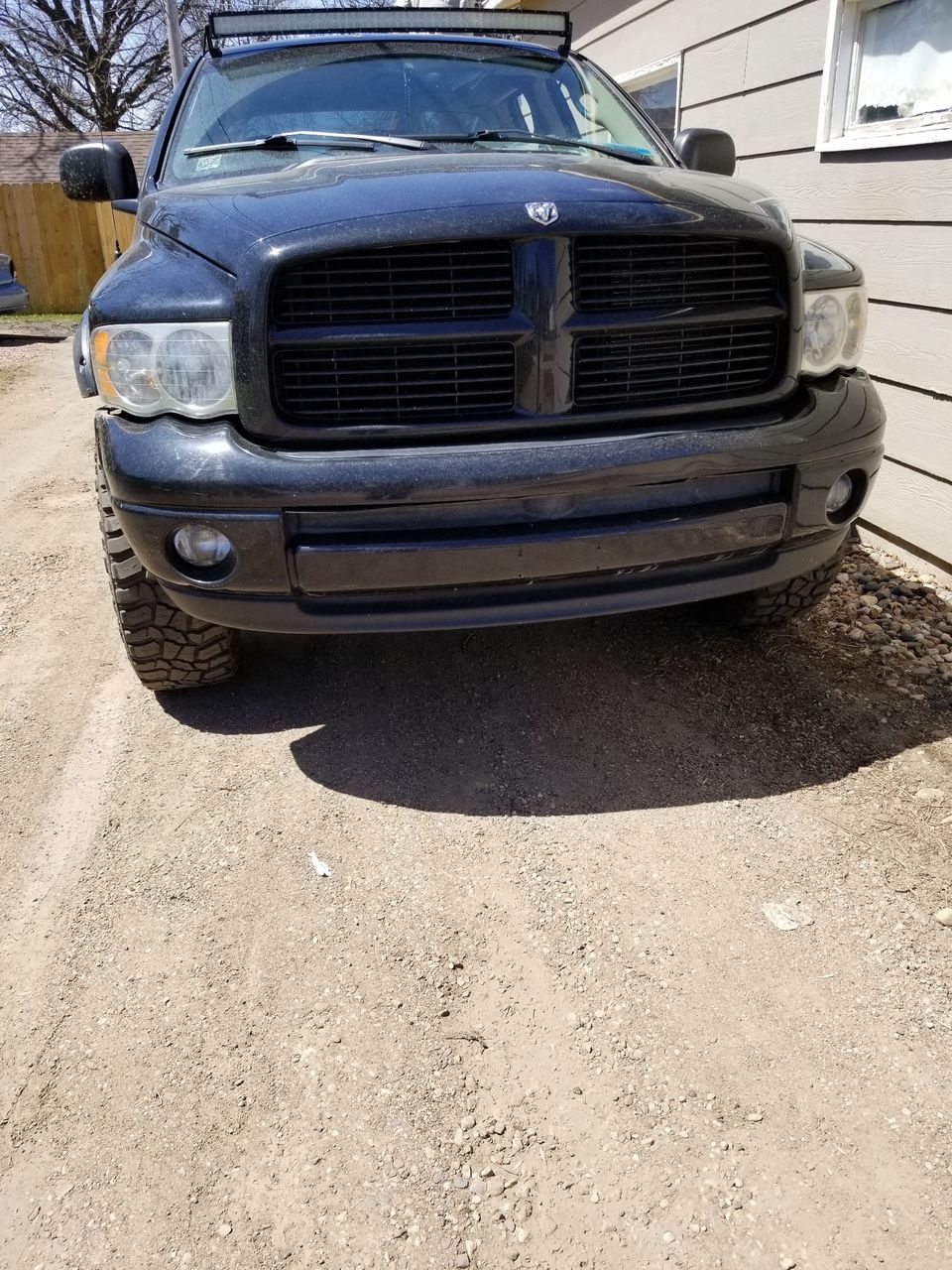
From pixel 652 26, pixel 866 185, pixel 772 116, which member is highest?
pixel 652 26

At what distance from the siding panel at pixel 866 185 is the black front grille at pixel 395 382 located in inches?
94.5

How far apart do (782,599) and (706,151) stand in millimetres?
1805

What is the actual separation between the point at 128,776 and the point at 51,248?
18172 millimetres

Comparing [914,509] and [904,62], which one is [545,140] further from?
[914,509]

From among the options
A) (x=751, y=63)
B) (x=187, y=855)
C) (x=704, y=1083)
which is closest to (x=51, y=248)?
(x=751, y=63)

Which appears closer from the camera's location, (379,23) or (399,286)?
(399,286)

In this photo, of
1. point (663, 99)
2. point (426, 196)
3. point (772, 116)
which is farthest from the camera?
point (663, 99)

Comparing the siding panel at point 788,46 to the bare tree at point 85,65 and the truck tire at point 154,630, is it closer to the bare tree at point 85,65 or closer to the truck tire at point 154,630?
the truck tire at point 154,630

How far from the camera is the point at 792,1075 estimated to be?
1.81 m

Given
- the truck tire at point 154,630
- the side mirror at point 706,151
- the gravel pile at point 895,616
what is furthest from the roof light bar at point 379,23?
the gravel pile at point 895,616

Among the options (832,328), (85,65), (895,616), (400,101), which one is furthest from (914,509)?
(85,65)

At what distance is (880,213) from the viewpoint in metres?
4.13

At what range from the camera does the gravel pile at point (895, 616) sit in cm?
339

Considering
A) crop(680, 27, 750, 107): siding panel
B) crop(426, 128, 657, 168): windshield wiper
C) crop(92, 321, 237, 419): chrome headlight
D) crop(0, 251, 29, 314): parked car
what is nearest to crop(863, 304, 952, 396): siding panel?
crop(426, 128, 657, 168): windshield wiper
